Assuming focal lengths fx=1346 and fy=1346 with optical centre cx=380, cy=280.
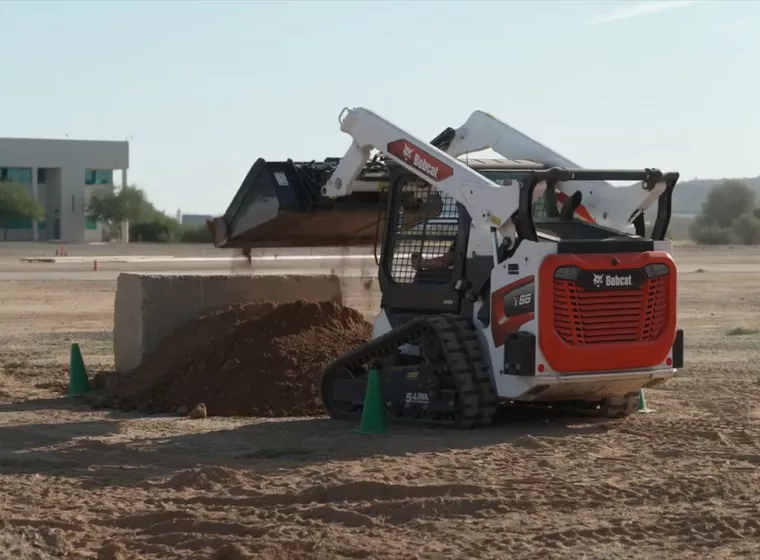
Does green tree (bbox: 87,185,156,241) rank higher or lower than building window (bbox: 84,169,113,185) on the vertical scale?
lower

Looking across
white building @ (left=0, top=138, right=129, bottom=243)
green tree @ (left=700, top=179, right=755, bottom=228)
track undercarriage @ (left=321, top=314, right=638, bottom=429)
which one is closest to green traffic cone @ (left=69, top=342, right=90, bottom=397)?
track undercarriage @ (left=321, top=314, right=638, bottom=429)

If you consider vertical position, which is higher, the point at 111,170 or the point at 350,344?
the point at 111,170

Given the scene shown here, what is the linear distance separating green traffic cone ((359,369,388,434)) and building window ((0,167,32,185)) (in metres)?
87.7

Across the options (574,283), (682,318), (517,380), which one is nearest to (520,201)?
(574,283)

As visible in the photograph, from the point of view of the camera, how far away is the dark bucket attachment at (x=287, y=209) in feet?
42.9

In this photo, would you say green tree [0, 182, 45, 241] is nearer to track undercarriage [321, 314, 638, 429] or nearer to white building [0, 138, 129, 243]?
white building [0, 138, 129, 243]

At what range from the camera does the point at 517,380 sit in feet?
36.5

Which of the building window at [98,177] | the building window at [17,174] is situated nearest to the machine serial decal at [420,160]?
the building window at [17,174]

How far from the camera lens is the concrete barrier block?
48.5 ft

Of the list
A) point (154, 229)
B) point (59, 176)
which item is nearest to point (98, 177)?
point (59, 176)

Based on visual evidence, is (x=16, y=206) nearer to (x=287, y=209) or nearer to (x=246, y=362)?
(x=246, y=362)

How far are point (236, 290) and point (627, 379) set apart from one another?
212 inches

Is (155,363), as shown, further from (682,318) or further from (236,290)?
(682,318)

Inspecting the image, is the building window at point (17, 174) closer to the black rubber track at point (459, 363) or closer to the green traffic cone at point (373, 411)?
the green traffic cone at point (373, 411)
